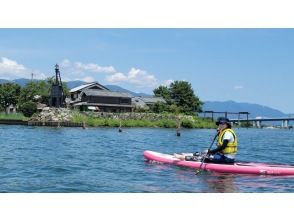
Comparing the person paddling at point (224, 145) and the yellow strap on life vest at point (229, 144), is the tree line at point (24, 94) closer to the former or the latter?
the person paddling at point (224, 145)

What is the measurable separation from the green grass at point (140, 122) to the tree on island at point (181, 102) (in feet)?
5.64

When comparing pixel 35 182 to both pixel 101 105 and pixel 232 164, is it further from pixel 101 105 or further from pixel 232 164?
pixel 101 105

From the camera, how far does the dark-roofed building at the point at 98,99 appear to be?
53688mm

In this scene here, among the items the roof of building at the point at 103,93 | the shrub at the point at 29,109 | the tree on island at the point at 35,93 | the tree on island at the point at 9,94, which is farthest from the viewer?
the tree on island at the point at 9,94

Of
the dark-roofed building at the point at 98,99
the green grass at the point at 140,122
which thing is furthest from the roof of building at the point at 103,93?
the green grass at the point at 140,122

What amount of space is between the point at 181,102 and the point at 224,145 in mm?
47387

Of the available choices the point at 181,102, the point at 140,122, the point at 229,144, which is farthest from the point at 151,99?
the point at 229,144

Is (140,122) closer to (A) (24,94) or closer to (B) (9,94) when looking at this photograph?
(A) (24,94)

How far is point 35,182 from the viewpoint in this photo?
1112cm

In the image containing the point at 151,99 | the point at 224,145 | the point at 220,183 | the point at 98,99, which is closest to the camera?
the point at 220,183

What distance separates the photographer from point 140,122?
51469mm
